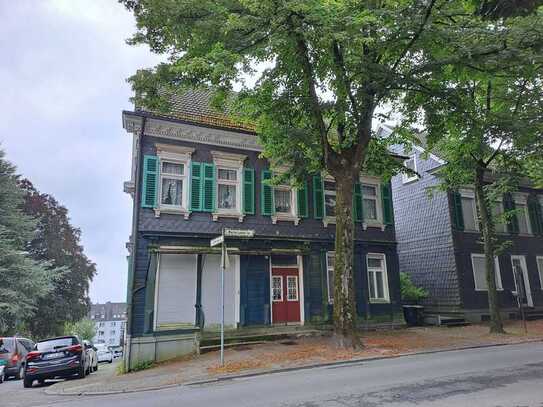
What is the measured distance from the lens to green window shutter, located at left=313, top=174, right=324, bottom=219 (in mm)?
17781

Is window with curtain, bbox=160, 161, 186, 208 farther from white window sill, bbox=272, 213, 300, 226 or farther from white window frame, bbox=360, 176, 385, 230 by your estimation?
white window frame, bbox=360, 176, 385, 230

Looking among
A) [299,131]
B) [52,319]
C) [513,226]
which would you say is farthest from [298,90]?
[52,319]

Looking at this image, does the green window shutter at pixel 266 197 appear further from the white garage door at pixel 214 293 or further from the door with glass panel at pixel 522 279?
the door with glass panel at pixel 522 279

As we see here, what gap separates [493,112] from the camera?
14430mm

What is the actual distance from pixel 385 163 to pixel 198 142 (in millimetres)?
7576

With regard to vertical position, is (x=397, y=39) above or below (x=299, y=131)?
above

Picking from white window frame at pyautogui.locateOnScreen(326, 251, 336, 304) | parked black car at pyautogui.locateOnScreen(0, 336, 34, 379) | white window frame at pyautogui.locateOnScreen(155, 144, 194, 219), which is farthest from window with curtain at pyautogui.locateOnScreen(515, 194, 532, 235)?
parked black car at pyautogui.locateOnScreen(0, 336, 34, 379)

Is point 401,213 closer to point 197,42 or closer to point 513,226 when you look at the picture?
point 513,226

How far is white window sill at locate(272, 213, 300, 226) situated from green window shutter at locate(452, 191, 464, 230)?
10026 mm

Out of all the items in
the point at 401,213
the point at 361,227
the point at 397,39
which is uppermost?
the point at 397,39

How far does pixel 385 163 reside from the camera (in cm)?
1584

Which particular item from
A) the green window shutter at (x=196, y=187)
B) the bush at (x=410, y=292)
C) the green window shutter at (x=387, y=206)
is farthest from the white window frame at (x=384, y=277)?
the green window shutter at (x=196, y=187)

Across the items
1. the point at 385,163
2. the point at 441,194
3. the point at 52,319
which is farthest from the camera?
the point at 52,319

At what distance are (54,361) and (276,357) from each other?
22.0ft
